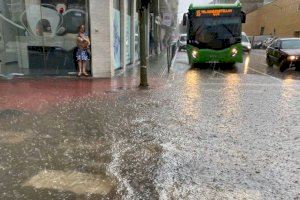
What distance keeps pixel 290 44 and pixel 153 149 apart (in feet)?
51.0

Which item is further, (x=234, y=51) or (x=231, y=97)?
(x=234, y=51)

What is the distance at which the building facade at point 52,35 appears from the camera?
46.0 ft

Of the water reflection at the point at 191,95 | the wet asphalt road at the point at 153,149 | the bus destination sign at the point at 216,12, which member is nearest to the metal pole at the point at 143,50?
the water reflection at the point at 191,95

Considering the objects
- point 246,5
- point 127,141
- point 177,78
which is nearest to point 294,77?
point 177,78

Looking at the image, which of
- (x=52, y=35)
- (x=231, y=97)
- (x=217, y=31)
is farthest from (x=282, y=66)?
(x=52, y=35)

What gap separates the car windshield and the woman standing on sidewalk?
1064 cm

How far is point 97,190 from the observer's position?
4535mm

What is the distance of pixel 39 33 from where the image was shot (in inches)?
564

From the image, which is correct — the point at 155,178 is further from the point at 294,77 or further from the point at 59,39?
the point at 294,77

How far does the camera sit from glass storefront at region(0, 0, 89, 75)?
14.1 metres

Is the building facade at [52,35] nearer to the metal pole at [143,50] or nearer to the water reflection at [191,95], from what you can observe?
the metal pole at [143,50]

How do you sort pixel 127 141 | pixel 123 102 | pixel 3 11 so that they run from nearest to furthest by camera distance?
pixel 127 141, pixel 123 102, pixel 3 11

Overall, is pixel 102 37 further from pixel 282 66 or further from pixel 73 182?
pixel 73 182

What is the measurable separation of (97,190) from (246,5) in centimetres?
10656
